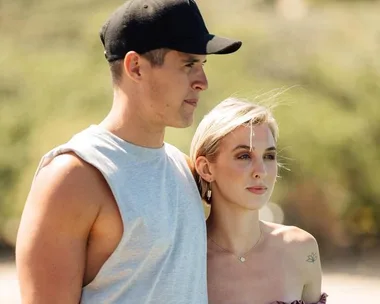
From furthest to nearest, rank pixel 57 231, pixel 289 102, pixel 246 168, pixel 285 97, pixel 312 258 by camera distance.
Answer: pixel 285 97 < pixel 289 102 < pixel 312 258 < pixel 246 168 < pixel 57 231

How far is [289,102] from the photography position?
22.6 ft

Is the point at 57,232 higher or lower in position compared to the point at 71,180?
lower

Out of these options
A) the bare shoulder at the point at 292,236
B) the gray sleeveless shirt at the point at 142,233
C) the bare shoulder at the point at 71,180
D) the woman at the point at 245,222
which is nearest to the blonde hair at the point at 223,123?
the woman at the point at 245,222

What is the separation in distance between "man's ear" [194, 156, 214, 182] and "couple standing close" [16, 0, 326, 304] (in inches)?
1.9

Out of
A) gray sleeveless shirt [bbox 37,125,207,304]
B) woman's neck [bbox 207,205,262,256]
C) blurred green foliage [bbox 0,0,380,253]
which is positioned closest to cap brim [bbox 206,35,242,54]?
gray sleeveless shirt [bbox 37,125,207,304]

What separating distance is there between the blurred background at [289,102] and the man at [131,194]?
15.1 ft

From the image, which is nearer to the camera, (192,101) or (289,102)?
(192,101)

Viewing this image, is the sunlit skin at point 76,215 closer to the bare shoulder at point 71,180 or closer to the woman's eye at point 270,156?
the bare shoulder at point 71,180

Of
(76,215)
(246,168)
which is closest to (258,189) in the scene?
(246,168)

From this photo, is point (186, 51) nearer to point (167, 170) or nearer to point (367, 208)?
point (167, 170)

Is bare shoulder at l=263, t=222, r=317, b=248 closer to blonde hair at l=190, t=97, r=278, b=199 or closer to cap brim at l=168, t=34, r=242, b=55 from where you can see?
blonde hair at l=190, t=97, r=278, b=199

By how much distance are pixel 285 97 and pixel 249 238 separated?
4.84m

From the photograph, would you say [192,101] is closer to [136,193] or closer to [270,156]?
[136,193]

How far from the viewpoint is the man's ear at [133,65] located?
225 centimetres
